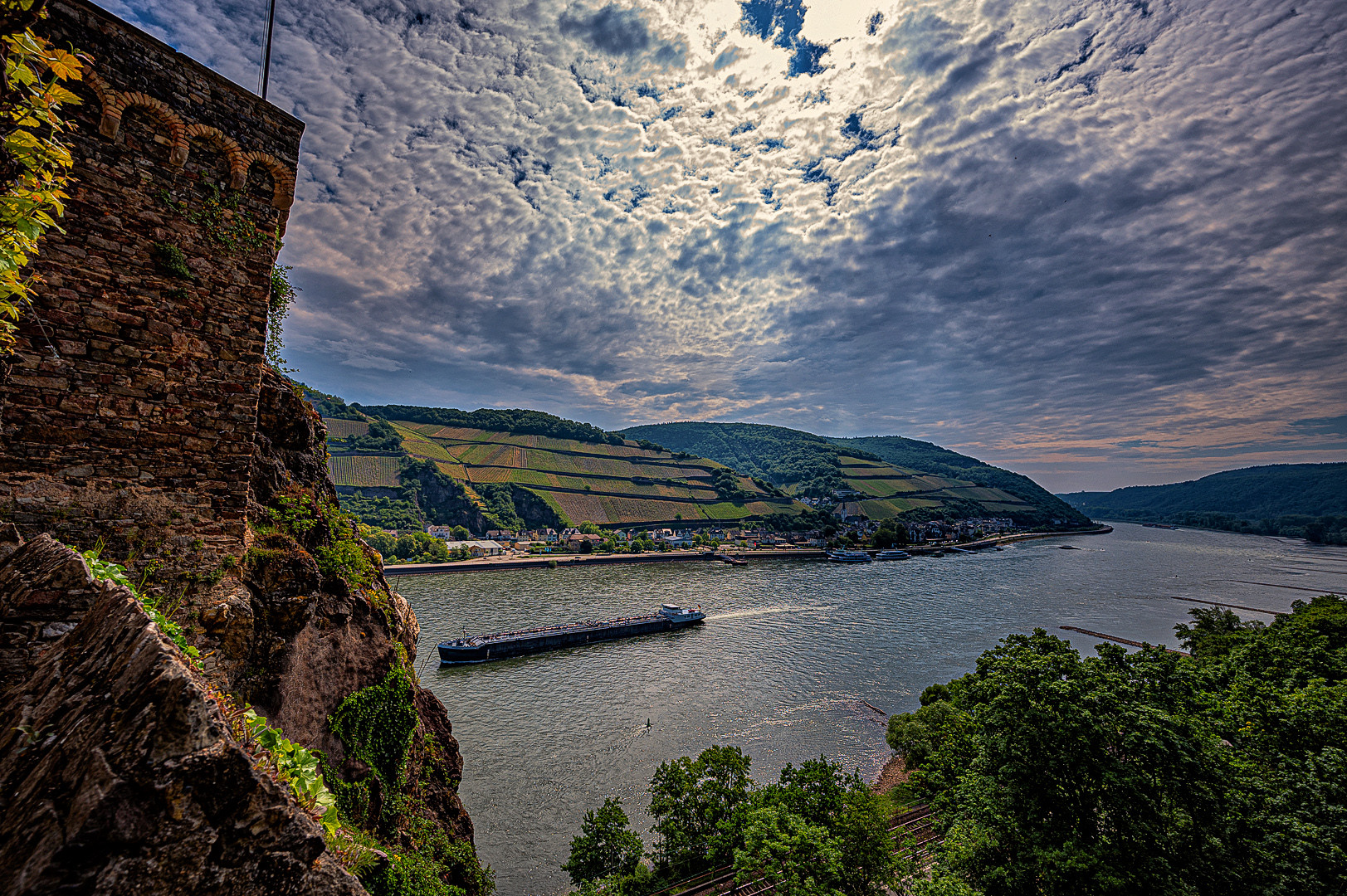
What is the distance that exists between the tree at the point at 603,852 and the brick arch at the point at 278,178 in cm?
1689

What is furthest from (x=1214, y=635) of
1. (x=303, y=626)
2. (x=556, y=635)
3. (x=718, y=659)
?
(x=303, y=626)

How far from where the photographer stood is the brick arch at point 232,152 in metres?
6.89

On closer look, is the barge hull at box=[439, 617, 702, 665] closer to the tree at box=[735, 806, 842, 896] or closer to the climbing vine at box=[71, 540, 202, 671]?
the tree at box=[735, 806, 842, 896]

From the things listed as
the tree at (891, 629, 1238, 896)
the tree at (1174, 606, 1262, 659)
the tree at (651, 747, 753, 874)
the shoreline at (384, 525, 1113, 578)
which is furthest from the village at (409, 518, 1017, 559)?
the tree at (891, 629, 1238, 896)

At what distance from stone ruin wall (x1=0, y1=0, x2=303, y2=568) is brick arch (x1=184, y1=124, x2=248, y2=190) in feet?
0.05

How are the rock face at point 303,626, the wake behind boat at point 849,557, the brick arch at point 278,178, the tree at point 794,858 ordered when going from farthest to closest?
the wake behind boat at point 849,557 → the tree at point 794,858 → the brick arch at point 278,178 → the rock face at point 303,626

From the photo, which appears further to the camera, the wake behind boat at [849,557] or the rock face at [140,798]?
the wake behind boat at [849,557]

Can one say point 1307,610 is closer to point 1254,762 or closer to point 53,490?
point 1254,762

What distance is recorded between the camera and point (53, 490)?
5.73 metres

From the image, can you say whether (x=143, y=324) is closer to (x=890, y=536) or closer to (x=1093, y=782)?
(x=1093, y=782)

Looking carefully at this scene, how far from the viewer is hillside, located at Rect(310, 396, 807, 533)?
98000 millimetres

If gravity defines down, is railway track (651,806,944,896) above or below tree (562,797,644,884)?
below

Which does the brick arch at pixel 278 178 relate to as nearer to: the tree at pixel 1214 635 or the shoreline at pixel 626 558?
the tree at pixel 1214 635

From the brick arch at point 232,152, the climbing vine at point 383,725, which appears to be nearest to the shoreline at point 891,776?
the climbing vine at point 383,725
